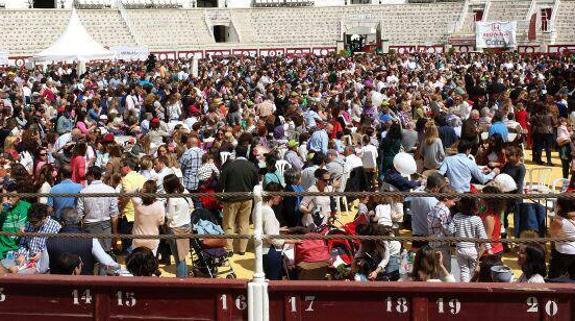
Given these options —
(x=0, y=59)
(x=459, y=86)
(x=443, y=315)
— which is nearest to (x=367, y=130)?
(x=459, y=86)

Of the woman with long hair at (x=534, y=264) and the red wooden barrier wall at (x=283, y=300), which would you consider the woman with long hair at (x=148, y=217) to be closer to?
the red wooden barrier wall at (x=283, y=300)

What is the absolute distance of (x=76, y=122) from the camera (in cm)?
2006

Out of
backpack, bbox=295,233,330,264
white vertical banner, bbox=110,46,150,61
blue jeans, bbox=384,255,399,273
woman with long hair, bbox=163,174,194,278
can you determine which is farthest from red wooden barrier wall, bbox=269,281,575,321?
white vertical banner, bbox=110,46,150,61

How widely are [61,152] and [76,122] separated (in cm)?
463

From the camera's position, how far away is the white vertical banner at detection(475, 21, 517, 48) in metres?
47.3

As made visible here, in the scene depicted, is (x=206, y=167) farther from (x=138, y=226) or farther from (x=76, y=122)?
(x=76, y=122)

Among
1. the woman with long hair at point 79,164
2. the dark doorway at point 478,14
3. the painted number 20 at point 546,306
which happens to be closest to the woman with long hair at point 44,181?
the woman with long hair at point 79,164

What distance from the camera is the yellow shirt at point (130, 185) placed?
12648mm

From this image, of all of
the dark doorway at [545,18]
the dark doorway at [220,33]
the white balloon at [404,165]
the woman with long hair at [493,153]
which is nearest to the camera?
the white balloon at [404,165]

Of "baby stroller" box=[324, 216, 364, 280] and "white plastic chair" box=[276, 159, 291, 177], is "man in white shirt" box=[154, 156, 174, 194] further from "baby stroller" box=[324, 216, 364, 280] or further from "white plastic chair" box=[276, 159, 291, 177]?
"baby stroller" box=[324, 216, 364, 280]

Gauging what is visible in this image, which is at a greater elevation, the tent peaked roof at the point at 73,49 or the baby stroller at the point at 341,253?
the tent peaked roof at the point at 73,49

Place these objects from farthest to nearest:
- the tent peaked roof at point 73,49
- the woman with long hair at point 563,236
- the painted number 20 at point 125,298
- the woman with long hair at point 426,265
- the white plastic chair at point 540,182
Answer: the tent peaked roof at point 73,49
the white plastic chair at point 540,182
the woman with long hair at point 563,236
the woman with long hair at point 426,265
the painted number 20 at point 125,298

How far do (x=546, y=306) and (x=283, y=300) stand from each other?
1.99m

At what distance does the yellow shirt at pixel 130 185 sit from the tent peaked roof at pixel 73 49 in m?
23.2
